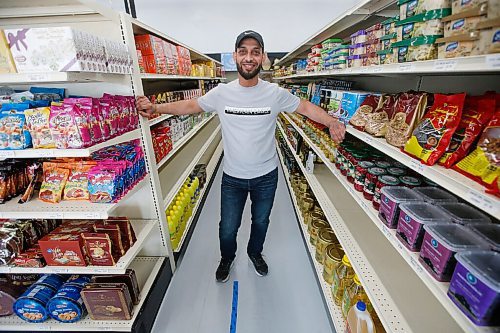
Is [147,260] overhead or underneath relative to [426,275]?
underneath

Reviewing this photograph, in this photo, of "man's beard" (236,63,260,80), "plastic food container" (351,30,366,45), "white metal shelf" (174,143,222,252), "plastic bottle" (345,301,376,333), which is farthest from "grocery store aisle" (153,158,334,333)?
"plastic food container" (351,30,366,45)

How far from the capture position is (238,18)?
5535 mm

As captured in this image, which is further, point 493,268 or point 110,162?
point 110,162

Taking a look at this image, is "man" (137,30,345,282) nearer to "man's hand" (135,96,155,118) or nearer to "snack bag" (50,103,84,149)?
"man's hand" (135,96,155,118)

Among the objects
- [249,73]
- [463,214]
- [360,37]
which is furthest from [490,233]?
[249,73]

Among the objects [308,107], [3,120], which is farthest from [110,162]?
[308,107]

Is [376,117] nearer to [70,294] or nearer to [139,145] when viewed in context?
[139,145]

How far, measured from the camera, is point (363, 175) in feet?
4.77

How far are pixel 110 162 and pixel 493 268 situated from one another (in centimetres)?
172

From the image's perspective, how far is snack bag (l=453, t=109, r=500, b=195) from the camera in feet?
2.35

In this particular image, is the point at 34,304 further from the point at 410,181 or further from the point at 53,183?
the point at 410,181

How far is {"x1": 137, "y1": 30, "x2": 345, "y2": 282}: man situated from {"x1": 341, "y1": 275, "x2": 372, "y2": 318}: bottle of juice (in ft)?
2.67

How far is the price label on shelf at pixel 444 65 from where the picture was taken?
0.76 metres

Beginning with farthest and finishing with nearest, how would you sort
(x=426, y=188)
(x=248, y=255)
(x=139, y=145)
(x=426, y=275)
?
(x=248, y=255), (x=139, y=145), (x=426, y=188), (x=426, y=275)
